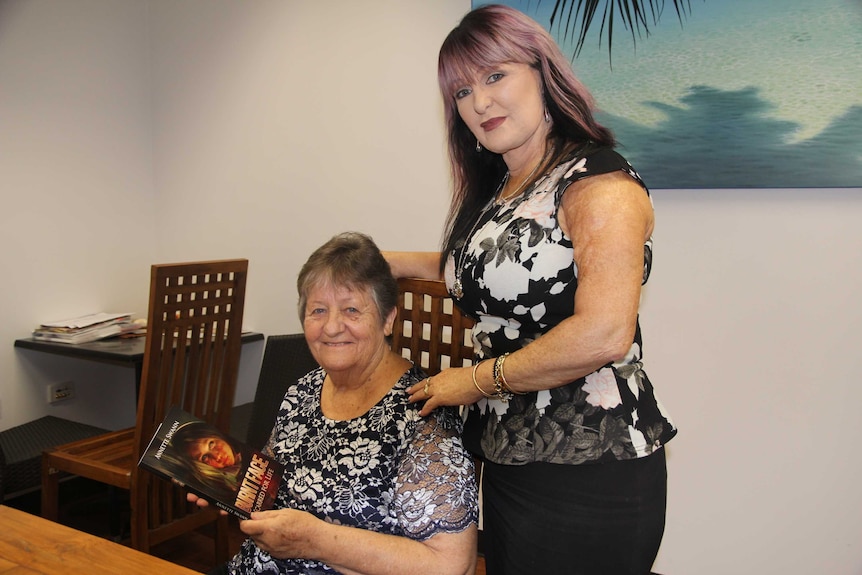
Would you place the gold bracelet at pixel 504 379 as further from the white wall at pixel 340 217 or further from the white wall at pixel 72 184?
the white wall at pixel 72 184

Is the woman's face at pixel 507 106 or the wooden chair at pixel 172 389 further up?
the woman's face at pixel 507 106

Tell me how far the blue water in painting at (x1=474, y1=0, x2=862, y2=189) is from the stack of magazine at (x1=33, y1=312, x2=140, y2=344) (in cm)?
223

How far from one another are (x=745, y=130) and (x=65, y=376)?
3027 mm

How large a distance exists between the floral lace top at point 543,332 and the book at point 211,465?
405 mm

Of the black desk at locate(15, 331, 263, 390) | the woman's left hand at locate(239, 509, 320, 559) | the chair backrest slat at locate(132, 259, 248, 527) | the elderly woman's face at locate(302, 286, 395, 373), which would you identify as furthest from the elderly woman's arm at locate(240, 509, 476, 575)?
the black desk at locate(15, 331, 263, 390)

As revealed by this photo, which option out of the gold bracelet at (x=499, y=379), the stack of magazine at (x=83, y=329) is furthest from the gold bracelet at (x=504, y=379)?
the stack of magazine at (x=83, y=329)

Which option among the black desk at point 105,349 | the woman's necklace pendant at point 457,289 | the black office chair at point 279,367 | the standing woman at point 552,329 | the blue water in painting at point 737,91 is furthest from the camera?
the black desk at point 105,349

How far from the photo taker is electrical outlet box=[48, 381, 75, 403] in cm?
321

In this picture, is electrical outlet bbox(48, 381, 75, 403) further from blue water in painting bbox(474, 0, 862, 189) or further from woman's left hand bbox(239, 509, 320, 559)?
blue water in painting bbox(474, 0, 862, 189)

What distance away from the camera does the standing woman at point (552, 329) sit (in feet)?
3.55

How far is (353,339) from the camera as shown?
141 centimetres

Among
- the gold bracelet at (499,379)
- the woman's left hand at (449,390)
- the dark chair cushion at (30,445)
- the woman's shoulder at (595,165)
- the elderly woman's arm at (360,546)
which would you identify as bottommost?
the dark chair cushion at (30,445)

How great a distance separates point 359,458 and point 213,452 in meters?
0.28

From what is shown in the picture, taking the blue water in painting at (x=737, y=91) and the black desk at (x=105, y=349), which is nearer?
the blue water in painting at (x=737, y=91)
